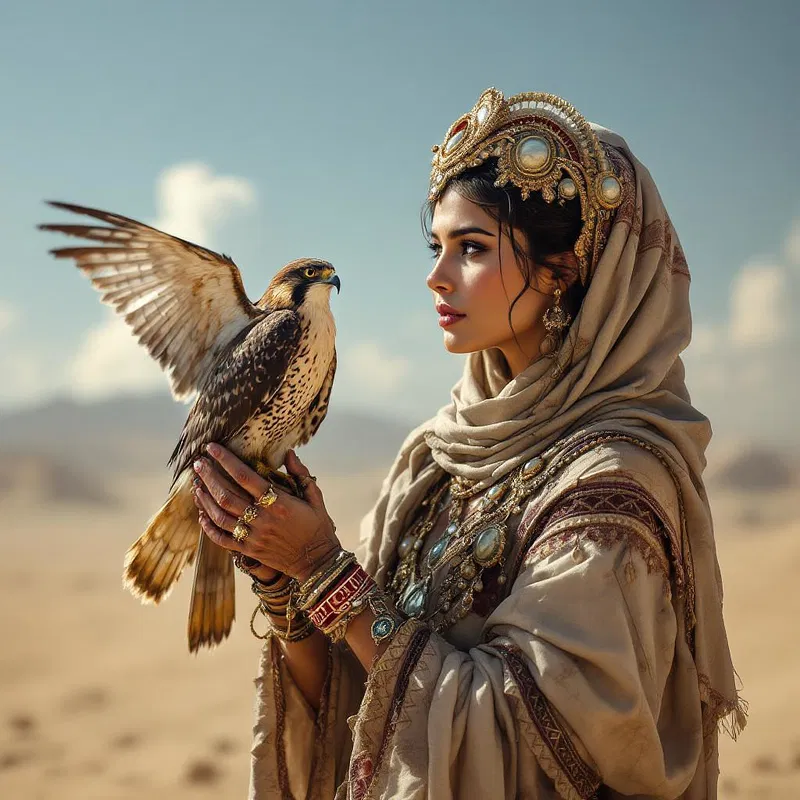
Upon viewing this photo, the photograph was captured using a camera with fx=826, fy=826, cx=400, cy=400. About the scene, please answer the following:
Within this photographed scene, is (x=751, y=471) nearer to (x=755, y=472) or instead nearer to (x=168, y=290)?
(x=755, y=472)

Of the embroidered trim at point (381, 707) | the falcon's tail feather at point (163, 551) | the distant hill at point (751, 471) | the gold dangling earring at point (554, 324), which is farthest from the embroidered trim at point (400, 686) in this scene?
the distant hill at point (751, 471)

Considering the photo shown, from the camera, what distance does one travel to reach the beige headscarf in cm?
185

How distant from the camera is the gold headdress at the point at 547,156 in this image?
197 centimetres

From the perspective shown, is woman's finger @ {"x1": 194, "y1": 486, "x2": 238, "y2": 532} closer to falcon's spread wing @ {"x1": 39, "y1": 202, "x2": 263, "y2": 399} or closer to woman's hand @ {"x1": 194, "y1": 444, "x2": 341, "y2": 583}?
woman's hand @ {"x1": 194, "y1": 444, "x2": 341, "y2": 583}

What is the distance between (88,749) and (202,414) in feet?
21.7

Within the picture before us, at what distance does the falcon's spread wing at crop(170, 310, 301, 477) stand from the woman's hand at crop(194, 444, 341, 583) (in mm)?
78

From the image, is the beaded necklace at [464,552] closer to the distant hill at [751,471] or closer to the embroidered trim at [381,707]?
the embroidered trim at [381,707]

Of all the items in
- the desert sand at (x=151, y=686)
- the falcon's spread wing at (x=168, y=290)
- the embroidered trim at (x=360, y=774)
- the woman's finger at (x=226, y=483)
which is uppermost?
the falcon's spread wing at (x=168, y=290)

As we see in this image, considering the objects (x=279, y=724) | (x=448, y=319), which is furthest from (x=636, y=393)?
(x=279, y=724)

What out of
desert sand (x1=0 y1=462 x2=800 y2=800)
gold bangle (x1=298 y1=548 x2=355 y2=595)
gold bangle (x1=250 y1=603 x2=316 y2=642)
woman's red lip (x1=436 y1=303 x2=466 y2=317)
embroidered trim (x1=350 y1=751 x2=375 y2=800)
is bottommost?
desert sand (x1=0 y1=462 x2=800 y2=800)

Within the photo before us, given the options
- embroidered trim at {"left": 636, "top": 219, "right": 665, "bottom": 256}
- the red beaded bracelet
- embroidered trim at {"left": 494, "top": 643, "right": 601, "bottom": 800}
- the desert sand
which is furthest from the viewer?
the desert sand

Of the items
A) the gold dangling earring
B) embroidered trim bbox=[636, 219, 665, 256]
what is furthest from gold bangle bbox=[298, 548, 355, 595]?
embroidered trim bbox=[636, 219, 665, 256]

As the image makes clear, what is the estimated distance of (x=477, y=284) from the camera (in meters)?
1.94

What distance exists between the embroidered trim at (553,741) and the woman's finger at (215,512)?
70 centimetres
